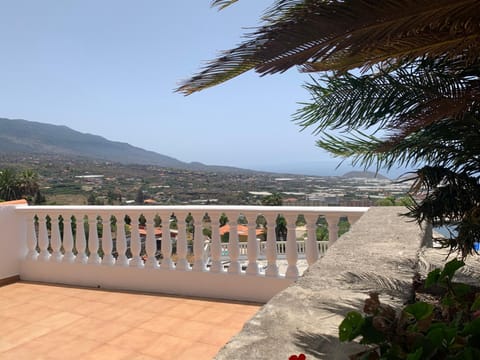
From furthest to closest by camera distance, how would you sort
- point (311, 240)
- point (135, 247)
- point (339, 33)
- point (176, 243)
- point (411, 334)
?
point (135, 247)
point (176, 243)
point (311, 240)
point (339, 33)
point (411, 334)

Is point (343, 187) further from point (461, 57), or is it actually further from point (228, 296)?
point (461, 57)

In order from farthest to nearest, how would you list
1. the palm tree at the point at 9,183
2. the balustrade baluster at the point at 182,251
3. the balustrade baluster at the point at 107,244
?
the palm tree at the point at 9,183 < the balustrade baluster at the point at 107,244 < the balustrade baluster at the point at 182,251

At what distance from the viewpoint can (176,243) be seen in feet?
14.6

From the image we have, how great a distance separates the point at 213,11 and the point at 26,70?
19.2 meters

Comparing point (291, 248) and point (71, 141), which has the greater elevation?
point (71, 141)

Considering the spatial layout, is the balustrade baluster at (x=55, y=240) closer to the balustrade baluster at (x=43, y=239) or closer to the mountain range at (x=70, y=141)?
the balustrade baluster at (x=43, y=239)

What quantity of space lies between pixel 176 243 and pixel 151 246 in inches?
11.5

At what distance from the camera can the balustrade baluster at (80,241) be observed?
4.80 m

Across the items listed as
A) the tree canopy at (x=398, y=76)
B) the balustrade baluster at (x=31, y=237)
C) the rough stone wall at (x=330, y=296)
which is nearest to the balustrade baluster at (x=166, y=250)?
the balustrade baluster at (x=31, y=237)

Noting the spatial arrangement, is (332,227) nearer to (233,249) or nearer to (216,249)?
(233,249)

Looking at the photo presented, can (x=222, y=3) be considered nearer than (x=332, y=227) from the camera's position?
Yes

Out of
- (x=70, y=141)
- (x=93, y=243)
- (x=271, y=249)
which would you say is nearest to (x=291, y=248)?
(x=271, y=249)

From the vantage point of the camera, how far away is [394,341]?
0.85 meters

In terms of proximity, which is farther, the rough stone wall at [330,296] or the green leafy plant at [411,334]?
the rough stone wall at [330,296]
